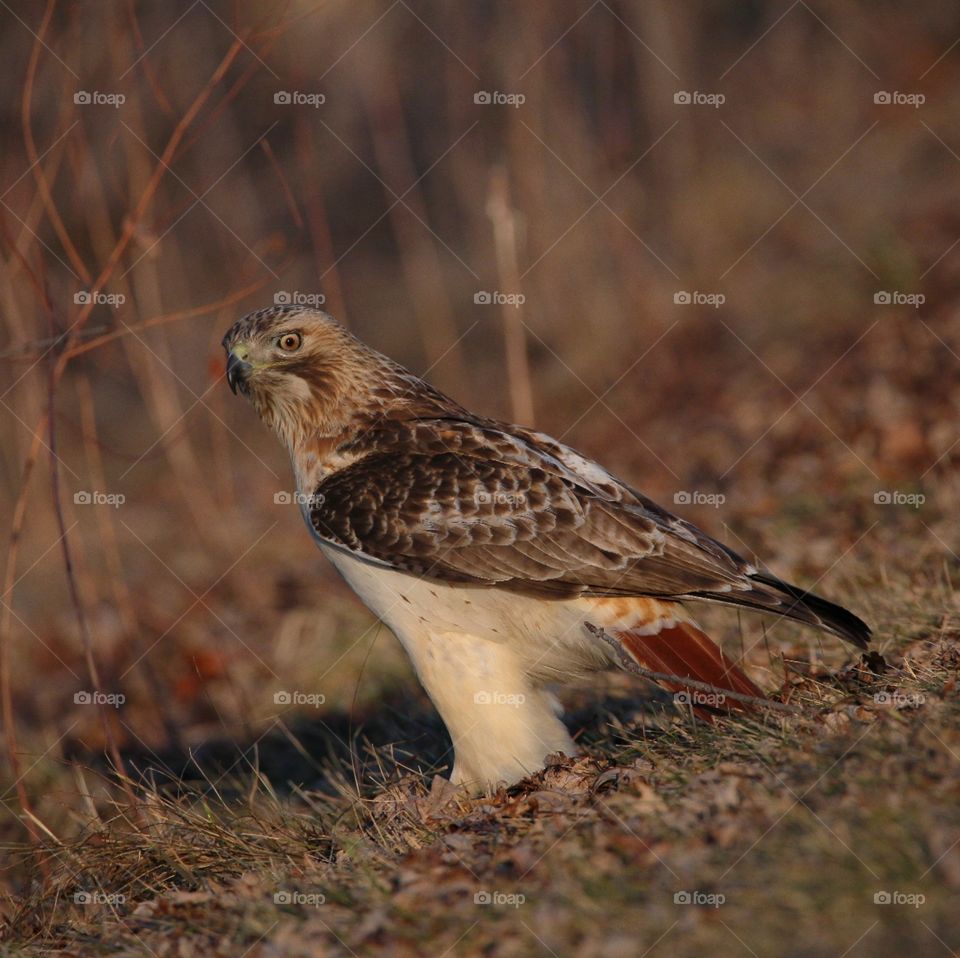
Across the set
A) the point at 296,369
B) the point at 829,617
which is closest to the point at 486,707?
the point at 829,617

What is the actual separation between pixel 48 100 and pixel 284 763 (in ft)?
25.9

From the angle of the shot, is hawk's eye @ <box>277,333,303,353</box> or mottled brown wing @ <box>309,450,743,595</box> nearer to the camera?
mottled brown wing @ <box>309,450,743,595</box>

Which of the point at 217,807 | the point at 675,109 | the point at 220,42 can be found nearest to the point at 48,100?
the point at 220,42

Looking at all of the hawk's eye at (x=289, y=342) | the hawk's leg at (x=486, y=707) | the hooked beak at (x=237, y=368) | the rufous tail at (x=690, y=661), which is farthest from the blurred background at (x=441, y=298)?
the hawk's leg at (x=486, y=707)

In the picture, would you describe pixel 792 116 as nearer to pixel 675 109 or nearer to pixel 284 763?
pixel 675 109

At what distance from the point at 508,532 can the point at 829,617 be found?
4.11ft

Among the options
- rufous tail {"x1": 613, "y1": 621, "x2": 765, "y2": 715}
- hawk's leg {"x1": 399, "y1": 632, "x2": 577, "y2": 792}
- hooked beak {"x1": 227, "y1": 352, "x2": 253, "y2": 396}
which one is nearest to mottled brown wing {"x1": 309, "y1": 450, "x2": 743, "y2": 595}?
rufous tail {"x1": 613, "y1": 621, "x2": 765, "y2": 715}

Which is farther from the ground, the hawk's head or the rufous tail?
the hawk's head

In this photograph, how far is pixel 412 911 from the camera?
358 cm

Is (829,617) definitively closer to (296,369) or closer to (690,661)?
(690,661)

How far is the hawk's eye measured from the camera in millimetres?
5328

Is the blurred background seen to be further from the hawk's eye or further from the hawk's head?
the hawk's eye

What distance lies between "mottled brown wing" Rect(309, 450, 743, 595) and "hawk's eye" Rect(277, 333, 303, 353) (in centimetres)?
77

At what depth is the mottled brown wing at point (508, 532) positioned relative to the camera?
A: 464 cm
